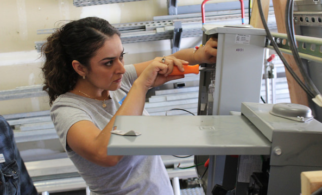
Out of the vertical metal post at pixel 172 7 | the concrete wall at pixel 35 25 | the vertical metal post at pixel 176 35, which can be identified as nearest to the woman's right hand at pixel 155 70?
the vertical metal post at pixel 176 35

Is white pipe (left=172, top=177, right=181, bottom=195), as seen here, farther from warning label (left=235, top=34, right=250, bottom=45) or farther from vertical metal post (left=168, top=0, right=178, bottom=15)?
warning label (left=235, top=34, right=250, bottom=45)

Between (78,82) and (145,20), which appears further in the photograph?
(145,20)

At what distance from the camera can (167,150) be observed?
49 cm

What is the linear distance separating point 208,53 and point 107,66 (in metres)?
0.37

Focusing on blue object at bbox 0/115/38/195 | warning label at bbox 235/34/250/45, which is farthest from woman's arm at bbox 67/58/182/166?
blue object at bbox 0/115/38/195

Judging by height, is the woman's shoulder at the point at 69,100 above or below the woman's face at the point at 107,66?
below

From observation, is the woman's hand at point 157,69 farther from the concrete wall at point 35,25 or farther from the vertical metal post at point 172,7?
the concrete wall at point 35,25

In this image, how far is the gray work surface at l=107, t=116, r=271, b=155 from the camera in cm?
49

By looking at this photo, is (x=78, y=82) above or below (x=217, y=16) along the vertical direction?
below

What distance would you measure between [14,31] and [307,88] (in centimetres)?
210

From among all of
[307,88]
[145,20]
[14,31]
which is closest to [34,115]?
[14,31]

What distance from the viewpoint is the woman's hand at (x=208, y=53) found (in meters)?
0.92

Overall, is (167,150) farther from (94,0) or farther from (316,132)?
(94,0)

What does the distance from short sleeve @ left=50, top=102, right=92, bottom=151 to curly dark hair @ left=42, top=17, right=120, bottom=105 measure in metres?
0.13
